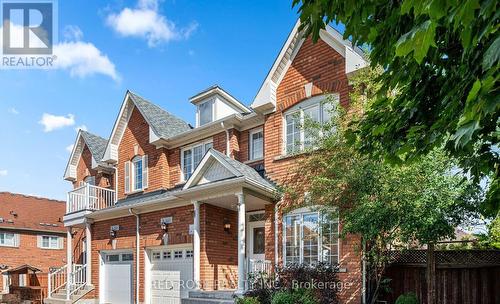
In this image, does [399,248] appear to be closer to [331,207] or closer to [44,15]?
[331,207]

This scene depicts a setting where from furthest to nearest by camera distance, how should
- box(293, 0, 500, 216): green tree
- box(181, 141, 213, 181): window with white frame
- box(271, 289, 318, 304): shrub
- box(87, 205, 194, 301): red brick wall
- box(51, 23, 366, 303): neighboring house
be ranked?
Answer: box(181, 141, 213, 181): window with white frame < box(87, 205, 194, 301): red brick wall < box(51, 23, 366, 303): neighboring house < box(271, 289, 318, 304): shrub < box(293, 0, 500, 216): green tree

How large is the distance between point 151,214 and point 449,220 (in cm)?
1105

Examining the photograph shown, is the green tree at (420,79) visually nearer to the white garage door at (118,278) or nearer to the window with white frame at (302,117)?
the window with white frame at (302,117)

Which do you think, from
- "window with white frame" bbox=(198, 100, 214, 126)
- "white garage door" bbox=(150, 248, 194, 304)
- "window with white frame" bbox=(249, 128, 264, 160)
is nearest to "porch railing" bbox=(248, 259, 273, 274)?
"white garage door" bbox=(150, 248, 194, 304)

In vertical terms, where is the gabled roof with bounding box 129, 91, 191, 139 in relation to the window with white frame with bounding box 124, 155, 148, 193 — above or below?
above

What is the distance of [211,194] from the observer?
42.1 ft

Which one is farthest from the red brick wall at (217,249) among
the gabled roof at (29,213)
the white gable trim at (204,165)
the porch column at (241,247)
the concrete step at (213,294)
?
the gabled roof at (29,213)

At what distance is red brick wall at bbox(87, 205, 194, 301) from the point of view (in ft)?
48.7

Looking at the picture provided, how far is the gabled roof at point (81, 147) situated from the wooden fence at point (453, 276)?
15132 mm

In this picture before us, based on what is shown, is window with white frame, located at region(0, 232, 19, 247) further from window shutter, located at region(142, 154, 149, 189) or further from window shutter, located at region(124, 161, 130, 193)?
window shutter, located at region(142, 154, 149, 189)

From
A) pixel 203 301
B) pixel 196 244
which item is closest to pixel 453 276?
pixel 203 301

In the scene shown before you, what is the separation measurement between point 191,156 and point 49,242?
19.9 m

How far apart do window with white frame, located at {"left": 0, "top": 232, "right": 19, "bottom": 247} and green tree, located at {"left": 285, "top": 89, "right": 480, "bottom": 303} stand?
25.9 meters

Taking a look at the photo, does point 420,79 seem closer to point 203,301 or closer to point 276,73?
point 276,73
